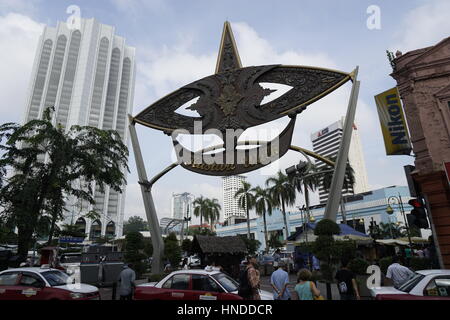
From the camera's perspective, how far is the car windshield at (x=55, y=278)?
851 cm

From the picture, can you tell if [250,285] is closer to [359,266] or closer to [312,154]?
[359,266]

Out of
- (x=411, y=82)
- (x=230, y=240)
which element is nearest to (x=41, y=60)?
(x=230, y=240)

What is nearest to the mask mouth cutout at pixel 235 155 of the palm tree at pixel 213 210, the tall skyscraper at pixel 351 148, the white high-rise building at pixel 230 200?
the palm tree at pixel 213 210

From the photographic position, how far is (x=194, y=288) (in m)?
7.49

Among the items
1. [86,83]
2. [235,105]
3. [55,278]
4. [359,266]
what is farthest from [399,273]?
[86,83]

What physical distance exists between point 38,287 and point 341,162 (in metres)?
12.3

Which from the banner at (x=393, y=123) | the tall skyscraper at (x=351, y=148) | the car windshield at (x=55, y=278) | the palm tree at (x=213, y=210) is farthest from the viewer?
the tall skyscraper at (x=351, y=148)

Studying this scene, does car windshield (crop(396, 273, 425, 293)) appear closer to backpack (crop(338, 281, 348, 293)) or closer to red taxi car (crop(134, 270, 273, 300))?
backpack (crop(338, 281, 348, 293))

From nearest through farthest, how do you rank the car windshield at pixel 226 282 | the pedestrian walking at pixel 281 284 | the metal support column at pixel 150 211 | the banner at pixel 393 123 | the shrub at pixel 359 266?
the pedestrian walking at pixel 281 284
the car windshield at pixel 226 282
the shrub at pixel 359 266
the banner at pixel 393 123
the metal support column at pixel 150 211

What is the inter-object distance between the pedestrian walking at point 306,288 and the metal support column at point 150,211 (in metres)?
12.1

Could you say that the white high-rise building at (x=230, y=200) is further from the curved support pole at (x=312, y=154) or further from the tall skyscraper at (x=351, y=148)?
the curved support pole at (x=312, y=154)

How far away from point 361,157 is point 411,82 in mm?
164802

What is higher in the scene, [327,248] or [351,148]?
[351,148]

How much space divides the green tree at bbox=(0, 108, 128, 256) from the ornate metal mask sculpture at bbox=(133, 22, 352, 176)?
537 cm
